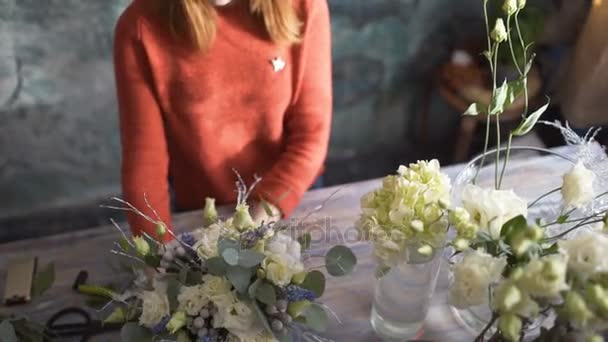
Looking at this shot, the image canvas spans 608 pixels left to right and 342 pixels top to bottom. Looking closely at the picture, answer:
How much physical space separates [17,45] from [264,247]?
42.3 inches

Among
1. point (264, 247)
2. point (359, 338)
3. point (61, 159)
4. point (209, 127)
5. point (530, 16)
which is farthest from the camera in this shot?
point (61, 159)

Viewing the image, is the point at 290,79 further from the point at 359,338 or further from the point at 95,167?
the point at 95,167

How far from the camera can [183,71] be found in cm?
111

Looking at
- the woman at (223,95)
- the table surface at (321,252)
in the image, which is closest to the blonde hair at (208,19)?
the woman at (223,95)

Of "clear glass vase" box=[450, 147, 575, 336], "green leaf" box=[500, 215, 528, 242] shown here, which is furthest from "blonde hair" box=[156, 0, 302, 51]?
"green leaf" box=[500, 215, 528, 242]

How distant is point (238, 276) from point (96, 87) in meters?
1.10

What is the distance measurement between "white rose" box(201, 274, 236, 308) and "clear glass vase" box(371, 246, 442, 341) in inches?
7.7

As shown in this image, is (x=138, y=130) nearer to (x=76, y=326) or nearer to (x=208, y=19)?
(x=208, y=19)

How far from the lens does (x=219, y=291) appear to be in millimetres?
684

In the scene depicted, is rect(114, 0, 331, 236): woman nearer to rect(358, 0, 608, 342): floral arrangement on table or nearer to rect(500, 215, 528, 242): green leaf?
rect(358, 0, 608, 342): floral arrangement on table

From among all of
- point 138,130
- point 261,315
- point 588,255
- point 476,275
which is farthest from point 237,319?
point 138,130

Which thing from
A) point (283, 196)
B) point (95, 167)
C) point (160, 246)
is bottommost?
point (95, 167)

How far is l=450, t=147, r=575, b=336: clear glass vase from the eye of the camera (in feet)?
2.95

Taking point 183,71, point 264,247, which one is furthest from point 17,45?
point 264,247
